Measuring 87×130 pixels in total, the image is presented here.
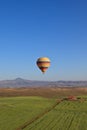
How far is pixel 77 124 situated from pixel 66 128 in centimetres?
364

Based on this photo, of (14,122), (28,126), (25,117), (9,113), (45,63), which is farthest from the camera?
(45,63)

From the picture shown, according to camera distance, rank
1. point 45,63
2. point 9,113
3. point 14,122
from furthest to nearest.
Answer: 1. point 45,63
2. point 9,113
3. point 14,122

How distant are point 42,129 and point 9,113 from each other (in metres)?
18.1

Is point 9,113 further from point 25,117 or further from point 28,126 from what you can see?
point 28,126

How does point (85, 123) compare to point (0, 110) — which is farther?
point (0, 110)

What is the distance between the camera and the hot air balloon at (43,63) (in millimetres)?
65688

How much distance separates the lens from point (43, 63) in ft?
217

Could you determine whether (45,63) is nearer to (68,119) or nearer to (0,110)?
(0,110)

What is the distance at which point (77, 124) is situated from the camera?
42.2 metres

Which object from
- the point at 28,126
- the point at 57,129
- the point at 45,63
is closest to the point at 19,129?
the point at 28,126

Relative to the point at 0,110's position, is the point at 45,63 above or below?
above

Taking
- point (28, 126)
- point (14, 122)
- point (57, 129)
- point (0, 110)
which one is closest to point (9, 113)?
point (0, 110)

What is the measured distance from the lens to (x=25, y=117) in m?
50.4

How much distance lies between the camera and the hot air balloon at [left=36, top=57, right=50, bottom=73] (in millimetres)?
65688
